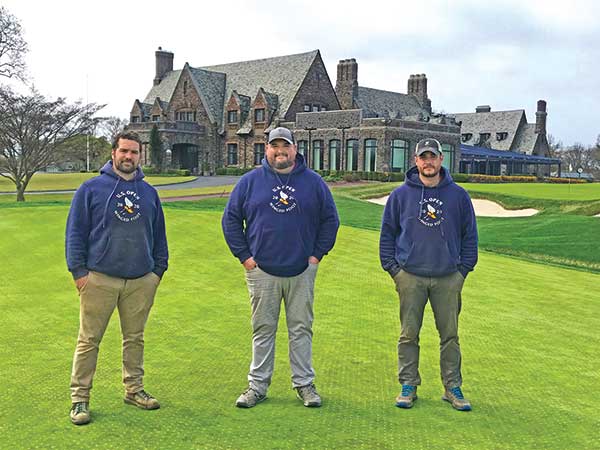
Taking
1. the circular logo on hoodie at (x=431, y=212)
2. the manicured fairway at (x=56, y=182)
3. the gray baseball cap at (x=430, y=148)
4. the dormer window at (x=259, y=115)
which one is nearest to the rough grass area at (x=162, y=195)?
the manicured fairway at (x=56, y=182)

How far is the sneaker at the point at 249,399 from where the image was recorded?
16.7ft

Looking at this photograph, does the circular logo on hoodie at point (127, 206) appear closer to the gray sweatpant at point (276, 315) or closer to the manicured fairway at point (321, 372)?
the gray sweatpant at point (276, 315)

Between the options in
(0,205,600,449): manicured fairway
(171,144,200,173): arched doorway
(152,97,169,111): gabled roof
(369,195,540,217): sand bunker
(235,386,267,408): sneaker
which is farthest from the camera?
(152,97,169,111): gabled roof

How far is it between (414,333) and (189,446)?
2.20 m

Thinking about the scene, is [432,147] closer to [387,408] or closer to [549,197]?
[387,408]

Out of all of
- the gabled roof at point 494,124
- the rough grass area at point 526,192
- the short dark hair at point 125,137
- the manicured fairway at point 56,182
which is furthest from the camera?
the gabled roof at point 494,124

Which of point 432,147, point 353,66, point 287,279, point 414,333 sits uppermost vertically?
point 353,66

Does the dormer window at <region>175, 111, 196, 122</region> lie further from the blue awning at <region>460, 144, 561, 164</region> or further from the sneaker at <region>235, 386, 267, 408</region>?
the sneaker at <region>235, 386, 267, 408</region>

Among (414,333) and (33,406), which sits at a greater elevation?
(414,333)

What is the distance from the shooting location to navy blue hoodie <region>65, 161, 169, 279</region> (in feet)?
16.5

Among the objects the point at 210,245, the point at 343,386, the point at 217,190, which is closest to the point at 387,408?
the point at 343,386

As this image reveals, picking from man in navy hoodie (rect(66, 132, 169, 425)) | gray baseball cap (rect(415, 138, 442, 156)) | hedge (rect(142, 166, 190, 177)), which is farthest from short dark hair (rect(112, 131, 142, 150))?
hedge (rect(142, 166, 190, 177))

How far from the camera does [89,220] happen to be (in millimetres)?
5086

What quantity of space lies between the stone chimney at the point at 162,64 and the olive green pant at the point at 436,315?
68376mm
